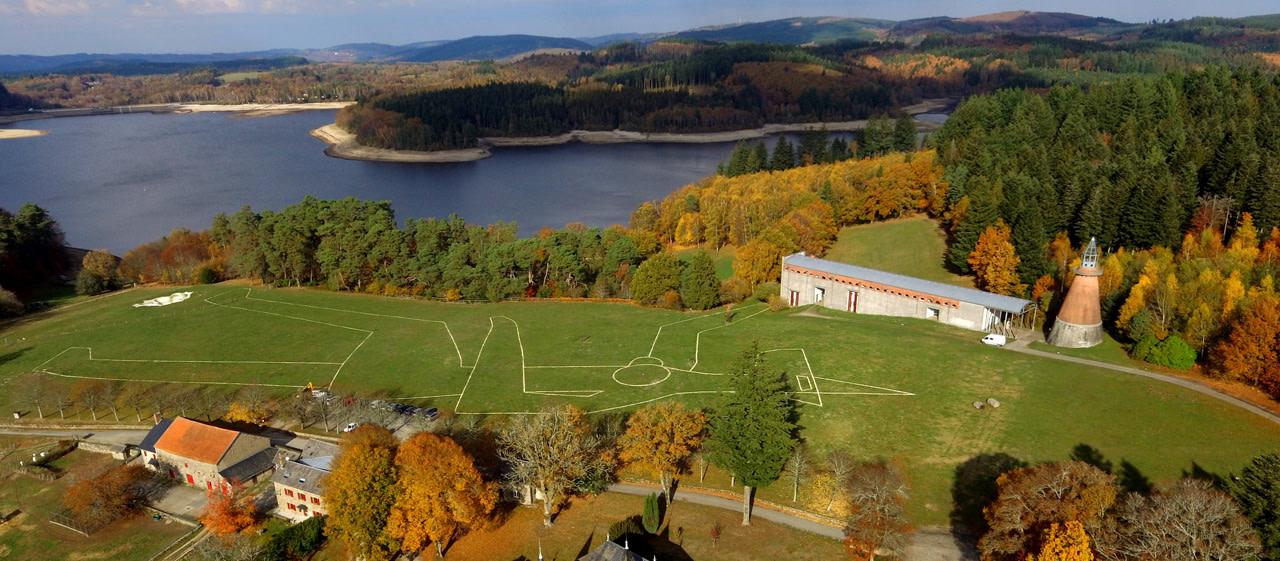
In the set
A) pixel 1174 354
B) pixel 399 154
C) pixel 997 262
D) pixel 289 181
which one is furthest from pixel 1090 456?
pixel 399 154

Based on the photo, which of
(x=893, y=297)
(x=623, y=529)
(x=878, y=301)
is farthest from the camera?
(x=878, y=301)

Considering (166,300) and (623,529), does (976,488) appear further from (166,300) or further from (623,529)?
(166,300)

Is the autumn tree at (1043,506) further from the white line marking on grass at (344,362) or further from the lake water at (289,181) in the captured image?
the lake water at (289,181)

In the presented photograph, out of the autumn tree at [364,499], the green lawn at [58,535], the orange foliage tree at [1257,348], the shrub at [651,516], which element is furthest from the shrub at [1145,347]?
the green lawn at [58,535]

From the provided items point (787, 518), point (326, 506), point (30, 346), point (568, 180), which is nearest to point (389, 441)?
point (326, 506)

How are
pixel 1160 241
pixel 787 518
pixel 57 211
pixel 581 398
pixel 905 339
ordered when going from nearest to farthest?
pixel 787 518 → pixel 581 398 → pixel 905 339 → pixel 1160 241 → pixel 57 211

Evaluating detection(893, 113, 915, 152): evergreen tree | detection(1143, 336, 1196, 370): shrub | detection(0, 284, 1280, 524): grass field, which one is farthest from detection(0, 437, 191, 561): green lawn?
detection(893, 113, 915, 152): evergreen tree

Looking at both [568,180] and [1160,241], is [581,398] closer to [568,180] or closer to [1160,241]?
[1160,241]
